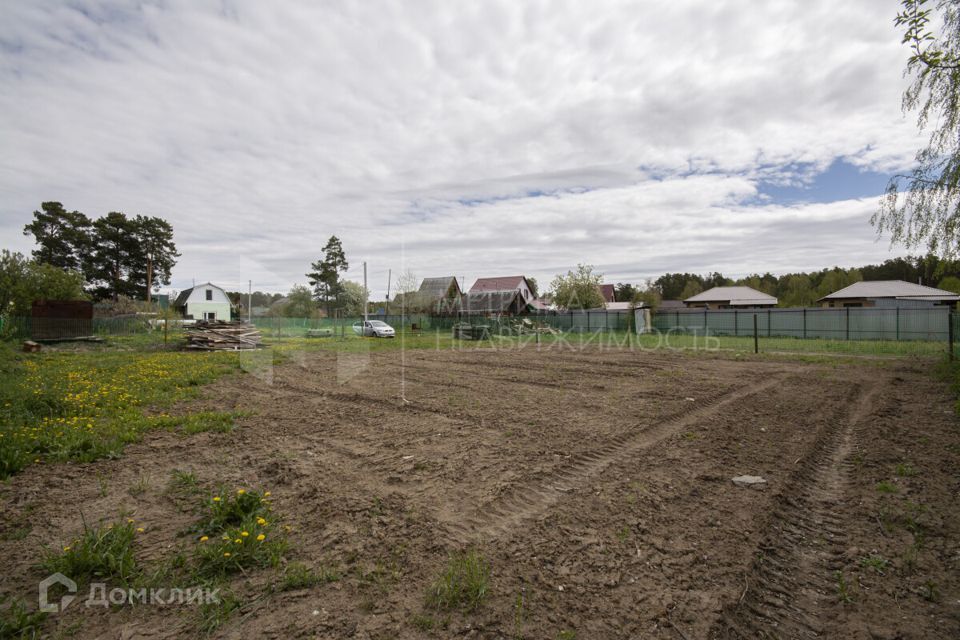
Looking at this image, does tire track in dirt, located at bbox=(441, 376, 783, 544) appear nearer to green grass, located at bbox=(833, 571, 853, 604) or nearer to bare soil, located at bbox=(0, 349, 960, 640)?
→ bare soil, located at bbox=(0, 349, 960, 640)

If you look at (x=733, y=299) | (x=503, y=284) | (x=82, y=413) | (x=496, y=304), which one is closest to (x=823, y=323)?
(x=496, y=304)

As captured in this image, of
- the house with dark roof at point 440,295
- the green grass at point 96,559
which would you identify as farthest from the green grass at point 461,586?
the house with dark roof at point 440,295

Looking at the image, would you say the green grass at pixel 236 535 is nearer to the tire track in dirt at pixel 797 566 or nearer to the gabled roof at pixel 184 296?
the tire track in dirt at pixel 797 566

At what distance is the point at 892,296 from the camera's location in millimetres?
36625

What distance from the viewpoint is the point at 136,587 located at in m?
2.65

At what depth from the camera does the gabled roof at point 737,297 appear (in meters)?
51.7

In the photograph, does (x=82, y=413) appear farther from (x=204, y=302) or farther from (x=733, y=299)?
(x=733, y=299)

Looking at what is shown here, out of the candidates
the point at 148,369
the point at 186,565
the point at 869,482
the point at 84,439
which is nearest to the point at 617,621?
the point at 186,565

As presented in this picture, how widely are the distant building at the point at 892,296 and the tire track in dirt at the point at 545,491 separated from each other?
41.0 m

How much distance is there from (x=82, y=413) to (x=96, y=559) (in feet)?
15.9

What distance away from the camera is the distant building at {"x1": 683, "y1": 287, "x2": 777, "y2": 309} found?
5141cm

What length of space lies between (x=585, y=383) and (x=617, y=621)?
320 inches

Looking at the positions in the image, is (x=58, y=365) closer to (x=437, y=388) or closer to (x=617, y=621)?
(x=437, y=388)

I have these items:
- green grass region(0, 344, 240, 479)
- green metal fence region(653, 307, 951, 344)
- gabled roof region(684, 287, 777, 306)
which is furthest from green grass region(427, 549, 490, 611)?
gabled roof region(684, 287, 777, 306)
